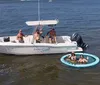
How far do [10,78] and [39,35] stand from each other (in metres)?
5.34

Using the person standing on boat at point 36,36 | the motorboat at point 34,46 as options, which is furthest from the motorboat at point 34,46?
the person standing on boat at point 36,36

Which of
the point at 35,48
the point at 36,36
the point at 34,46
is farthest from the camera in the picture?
the point at 36,36

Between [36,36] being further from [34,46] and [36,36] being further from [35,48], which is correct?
[35,48]

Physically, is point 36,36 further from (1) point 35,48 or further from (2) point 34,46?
(1) point 35,48

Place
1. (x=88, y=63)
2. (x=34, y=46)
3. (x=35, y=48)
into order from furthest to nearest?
(x=35, y=48) → (x=34, y=46) → (x=88, y=63)

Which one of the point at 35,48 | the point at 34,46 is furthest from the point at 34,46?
the point at 35,48

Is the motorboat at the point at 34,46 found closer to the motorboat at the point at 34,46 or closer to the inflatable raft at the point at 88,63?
the motorboat at the point at 34,46

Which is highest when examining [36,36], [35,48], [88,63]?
[36,36]

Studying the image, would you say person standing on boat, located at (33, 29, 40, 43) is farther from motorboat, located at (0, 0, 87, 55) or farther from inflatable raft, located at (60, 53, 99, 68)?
inflatable raft, located at (60, 53, 99, 68)

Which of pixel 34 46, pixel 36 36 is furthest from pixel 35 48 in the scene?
pixel 36 36

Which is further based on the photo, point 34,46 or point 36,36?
point 36,36

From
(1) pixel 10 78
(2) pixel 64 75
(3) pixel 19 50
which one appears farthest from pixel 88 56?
(1) pixel 10 78

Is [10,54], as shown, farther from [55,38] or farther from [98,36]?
[98,36]

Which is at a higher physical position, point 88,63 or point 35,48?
point 35,48
